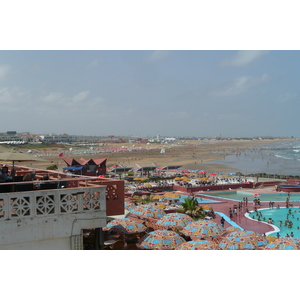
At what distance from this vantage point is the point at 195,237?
14.9 m

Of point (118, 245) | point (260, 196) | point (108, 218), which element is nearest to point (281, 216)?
point (260, 196)

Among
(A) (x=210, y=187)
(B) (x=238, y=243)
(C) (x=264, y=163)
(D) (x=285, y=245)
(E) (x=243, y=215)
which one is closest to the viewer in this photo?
(D) (x=285, y=245)

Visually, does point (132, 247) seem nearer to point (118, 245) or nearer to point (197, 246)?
point (118, 245)

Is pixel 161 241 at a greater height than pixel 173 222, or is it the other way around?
pixel 161 241

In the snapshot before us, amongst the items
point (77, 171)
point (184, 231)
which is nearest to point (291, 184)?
point (77, 171)

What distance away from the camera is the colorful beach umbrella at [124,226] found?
1455 cm

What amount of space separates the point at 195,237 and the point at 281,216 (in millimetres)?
11466

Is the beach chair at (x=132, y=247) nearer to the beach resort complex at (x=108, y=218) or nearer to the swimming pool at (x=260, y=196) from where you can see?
the beach resort complex at (x=108, y=218)

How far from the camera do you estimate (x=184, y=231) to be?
605 inches

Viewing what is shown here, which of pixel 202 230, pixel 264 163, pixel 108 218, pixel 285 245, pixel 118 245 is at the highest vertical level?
pixel 108 218

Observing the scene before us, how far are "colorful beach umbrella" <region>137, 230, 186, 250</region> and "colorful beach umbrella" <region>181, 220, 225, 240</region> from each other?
1440mm

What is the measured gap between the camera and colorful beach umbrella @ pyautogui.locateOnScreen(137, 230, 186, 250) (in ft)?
42.1

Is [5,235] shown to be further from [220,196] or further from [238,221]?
[220,196]

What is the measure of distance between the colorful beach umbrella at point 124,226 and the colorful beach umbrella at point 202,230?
1925 millimetres
